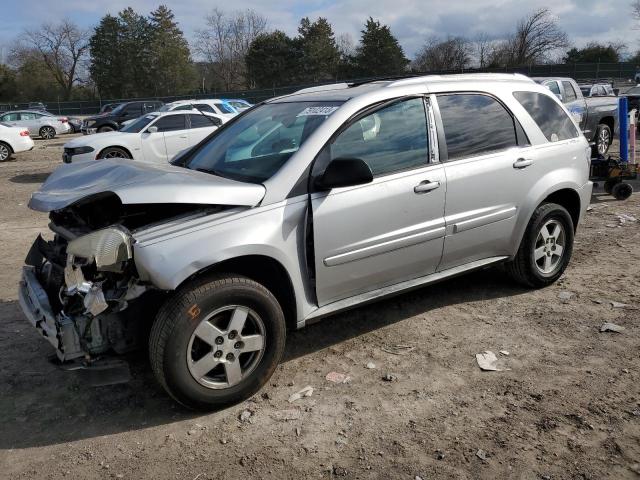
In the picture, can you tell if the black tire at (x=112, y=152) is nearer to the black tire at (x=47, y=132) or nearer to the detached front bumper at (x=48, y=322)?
the detached front bumper at (x=48, y=322)

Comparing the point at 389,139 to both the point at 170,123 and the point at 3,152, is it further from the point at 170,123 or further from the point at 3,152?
the point at 3,152

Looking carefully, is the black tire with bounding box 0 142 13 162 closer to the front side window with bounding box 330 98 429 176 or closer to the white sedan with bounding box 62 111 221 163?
the white sedan with bounding box 62 111 221 163

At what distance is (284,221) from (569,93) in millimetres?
11928

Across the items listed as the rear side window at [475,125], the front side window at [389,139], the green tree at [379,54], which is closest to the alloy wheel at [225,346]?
the front side window at [389,139]

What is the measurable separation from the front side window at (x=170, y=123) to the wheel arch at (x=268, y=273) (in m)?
10.5

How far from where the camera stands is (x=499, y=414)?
10.4ft

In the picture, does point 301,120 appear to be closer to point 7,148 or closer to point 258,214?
point 258,214

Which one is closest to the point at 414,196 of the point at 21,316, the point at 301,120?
the point at 301,120

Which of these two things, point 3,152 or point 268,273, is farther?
point 3,152

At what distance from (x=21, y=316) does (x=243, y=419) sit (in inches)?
103

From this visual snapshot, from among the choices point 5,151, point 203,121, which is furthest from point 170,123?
point 5,151

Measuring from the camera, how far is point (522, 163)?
4.41 metres

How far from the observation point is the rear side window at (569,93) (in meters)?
12.8

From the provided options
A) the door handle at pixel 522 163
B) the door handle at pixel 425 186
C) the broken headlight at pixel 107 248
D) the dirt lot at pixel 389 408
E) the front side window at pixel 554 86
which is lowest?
the dirt lot at pixel 389 408
